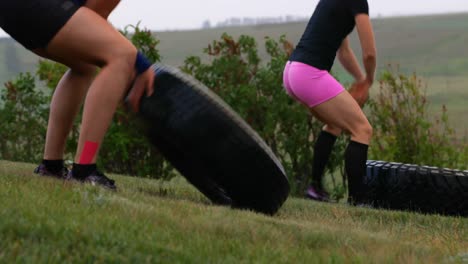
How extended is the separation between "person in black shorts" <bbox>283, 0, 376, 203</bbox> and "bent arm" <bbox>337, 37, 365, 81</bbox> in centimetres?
25

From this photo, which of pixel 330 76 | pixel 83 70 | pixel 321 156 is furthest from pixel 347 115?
pixel 83 70

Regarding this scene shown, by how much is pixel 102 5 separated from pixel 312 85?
2177 millimetres

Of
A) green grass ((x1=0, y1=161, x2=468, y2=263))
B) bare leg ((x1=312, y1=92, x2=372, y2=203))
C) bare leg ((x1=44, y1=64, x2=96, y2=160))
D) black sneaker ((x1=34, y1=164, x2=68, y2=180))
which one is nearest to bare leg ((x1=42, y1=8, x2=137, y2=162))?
green grass ((x1=0, y1=161, x2=468, y2=263))

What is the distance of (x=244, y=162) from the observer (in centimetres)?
516

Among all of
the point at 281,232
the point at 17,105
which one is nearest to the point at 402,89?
the point at 17,105

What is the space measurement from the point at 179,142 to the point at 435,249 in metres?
1.61

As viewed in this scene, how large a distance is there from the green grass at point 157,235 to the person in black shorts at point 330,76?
1662 mm

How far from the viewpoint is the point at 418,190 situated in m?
7.28

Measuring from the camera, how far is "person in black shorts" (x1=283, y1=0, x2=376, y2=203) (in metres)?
6.77

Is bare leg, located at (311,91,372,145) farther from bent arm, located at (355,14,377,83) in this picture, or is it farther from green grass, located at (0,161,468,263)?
green grass, located at (0,161,468,263)

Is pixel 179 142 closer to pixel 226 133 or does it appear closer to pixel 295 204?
pixel 226 133

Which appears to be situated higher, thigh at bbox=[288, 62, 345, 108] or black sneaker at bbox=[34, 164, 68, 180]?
thigh at bbox=[288, 62, 345, 108]

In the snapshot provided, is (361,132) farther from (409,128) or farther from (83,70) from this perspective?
(409,128)

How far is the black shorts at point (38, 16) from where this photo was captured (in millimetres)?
4957
